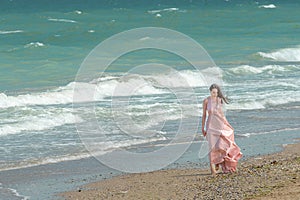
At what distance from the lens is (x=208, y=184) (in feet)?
36.0

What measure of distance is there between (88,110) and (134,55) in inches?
641

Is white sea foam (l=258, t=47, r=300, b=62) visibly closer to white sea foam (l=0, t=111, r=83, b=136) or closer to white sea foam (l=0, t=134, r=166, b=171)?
white sea foam (l=0, t=111, r=83, b=136)

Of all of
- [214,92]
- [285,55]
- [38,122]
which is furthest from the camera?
[285,55]

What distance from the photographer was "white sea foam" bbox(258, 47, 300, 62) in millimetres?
34781

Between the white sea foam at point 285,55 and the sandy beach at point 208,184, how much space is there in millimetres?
22249

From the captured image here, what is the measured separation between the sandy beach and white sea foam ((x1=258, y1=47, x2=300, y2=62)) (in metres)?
22.2

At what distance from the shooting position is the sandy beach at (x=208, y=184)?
10023 mm

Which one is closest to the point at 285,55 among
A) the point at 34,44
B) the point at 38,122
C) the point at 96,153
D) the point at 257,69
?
the point at 257,69

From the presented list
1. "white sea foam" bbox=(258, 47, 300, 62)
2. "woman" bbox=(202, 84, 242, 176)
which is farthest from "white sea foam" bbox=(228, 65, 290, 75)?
"woman" bbox=(202, 84, 242, 176)

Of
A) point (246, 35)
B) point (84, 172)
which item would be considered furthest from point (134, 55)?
point (84, 172)

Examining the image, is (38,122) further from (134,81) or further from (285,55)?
(285,55)

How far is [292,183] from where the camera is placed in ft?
33.4

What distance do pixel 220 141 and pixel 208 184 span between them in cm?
115

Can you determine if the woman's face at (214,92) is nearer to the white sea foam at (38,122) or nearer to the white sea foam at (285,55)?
the white sea foam at (38,122)
